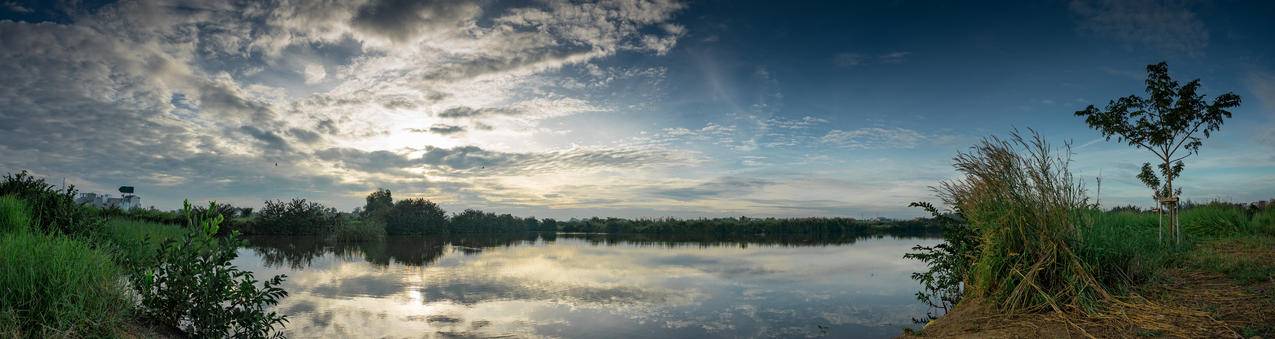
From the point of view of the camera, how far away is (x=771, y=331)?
902 centimetres

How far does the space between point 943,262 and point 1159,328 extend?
4.23 meters

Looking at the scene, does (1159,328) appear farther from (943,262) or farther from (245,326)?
(245,326)

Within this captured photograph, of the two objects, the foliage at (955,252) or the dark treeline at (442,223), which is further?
the dark treeline at (442,223)

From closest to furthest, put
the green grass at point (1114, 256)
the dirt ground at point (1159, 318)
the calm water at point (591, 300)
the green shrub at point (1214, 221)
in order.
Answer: the dirt ground at point (1159, 318)
the green grass at point (1114, 256)
the calm water at point (591, 300)
the green shrub at point (1214, 221)

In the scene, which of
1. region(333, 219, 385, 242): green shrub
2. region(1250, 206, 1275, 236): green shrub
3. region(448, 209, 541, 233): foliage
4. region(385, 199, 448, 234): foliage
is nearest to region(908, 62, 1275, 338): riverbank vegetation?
region(1250, 206, 1275, 236): green shrub

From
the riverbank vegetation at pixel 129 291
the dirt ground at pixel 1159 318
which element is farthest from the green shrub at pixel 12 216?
the dirt ground at pixel 1159 318

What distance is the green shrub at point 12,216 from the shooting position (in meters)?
7.77

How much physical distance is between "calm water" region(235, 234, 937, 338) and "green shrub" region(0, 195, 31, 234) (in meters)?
3.61

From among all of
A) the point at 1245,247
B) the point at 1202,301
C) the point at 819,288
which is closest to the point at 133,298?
the point at 1202,301

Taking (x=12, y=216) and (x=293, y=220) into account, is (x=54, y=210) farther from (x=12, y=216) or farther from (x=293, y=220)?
(x=293, y=220)

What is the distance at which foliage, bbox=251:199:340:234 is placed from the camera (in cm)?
3991

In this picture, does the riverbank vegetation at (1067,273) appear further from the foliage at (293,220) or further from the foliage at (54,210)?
the foliage at (293,220)

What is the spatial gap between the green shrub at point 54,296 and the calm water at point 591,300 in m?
3.52

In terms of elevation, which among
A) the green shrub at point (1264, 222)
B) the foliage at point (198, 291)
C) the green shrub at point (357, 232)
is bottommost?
the green shrub at point (357, 232)
